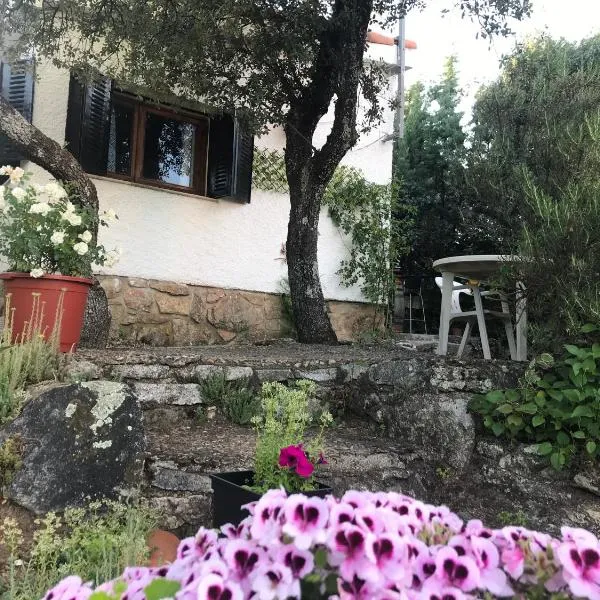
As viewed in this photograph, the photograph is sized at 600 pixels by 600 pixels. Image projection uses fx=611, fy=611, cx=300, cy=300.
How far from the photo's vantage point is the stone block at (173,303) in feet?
18.2

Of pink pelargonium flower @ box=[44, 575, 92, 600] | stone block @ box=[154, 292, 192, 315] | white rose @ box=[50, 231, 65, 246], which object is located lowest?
pink pelargonium flower @ box=[44, 575, 92, 600]

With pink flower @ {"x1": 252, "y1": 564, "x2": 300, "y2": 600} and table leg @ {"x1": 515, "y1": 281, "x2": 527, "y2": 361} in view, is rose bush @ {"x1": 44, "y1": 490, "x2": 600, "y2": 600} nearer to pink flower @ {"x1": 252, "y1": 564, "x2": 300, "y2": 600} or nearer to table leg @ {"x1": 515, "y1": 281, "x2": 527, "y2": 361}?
pink flower @ {"x1": 252, "y1": 564, "x2": 300, "y2": 600}

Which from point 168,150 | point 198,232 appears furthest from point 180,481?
point 168,150

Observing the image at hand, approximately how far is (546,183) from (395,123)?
4.08m

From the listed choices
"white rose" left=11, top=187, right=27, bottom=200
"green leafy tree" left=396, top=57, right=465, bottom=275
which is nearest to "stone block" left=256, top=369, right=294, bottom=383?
"white rose" left=11, top=187, right=27, bottom=200

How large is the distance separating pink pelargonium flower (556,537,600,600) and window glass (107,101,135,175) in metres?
5.50

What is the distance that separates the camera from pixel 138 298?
5.41 metres

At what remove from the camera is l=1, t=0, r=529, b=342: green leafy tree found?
175 inches

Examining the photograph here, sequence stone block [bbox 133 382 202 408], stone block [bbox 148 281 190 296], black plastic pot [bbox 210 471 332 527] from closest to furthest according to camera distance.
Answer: black plastic pot [bbox 210 471 332 527] → stone block [bbox 133 382 202 408] → stone block [bbox 148 281 190 296]

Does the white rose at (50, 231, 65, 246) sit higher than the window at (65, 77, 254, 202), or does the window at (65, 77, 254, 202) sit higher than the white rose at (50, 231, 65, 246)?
the window at (65, 77, 254, 202)

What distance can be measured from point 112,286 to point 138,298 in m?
0.25

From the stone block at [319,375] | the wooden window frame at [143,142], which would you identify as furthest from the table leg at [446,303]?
the wooden window frame at [143,142]

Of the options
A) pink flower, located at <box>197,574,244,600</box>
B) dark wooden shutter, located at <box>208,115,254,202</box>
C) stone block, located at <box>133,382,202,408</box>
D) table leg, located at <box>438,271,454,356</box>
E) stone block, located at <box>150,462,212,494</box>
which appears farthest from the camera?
dark wooden shutter, located at <box>208,115,254,202</box>

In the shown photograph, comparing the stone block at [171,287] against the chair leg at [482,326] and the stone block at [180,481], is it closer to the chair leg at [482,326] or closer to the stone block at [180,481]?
the chair leg at [482,326]
